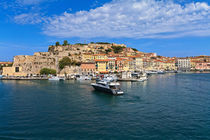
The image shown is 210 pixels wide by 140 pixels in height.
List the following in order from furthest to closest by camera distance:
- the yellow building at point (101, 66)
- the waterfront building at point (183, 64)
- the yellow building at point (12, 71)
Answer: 1. the waterfront building at point (183, 64)
2. the yellow building at point (101, 66)
3. the yellow building at point (12, 71)

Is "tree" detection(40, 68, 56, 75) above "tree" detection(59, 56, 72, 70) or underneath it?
underneath

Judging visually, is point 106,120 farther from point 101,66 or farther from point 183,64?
point 183,64

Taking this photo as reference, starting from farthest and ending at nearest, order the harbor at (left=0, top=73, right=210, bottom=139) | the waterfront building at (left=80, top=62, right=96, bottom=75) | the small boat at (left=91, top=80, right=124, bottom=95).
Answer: the waterfront building at (left=80, top=62, right=96, bottom=75), the small boat at (left=91, top=80, right=124, bottom=95), the harbor at (left=0, top=73, right=210, bottom=139)

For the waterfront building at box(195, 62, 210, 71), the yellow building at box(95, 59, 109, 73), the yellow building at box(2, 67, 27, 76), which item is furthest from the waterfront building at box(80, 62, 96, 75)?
the waterfront building at box(195, 62, 210, 71)

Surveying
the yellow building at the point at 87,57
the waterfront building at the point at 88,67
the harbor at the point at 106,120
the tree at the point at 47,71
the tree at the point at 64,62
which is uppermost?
the yellow building at the point at 87,57

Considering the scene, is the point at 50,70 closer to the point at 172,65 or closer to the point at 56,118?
the point at 56,118

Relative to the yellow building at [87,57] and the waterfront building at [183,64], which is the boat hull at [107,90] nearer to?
the yellow building at [87,57]

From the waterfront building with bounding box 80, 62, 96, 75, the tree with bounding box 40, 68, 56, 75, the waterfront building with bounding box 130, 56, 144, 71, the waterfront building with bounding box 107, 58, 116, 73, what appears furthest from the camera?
the waterfront building with bounding box 130, 56, 144, 71

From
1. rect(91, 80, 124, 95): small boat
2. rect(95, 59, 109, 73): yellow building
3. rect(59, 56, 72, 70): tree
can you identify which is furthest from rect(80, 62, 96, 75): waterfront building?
rect(91, 80, 124, 95): small boat

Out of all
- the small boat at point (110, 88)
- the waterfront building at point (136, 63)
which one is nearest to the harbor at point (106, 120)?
the small boat at point (110, 88)

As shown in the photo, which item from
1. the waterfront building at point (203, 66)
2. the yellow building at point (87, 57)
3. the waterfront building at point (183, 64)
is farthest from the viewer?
the waterfront building at point (203, 66)

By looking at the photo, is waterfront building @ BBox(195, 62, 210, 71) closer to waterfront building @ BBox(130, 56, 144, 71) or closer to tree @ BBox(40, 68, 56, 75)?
waterfront building @ BBox(130, 56, 144, 71)

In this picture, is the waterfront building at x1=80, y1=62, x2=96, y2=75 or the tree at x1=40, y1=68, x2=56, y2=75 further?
the waterfront building at x1=80, y1=62, x2=96, y2=75

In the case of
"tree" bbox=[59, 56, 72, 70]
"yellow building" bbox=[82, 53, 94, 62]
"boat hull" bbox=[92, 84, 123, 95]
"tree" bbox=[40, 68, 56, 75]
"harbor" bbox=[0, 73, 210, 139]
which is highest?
"yellow building" bbox=[82, 53, 94, 62]
